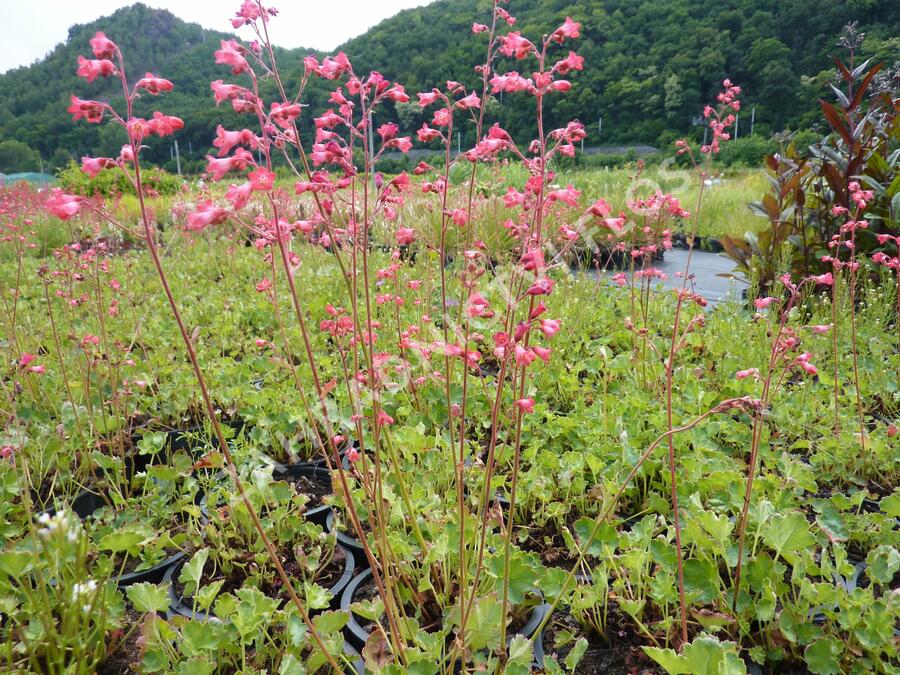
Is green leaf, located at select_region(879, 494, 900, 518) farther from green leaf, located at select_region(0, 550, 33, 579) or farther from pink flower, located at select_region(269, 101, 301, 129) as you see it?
green leaf, located at select_region(0, 550, 33, 579)

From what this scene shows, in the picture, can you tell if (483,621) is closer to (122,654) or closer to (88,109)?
(122,654)

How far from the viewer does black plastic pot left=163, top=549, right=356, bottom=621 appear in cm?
140

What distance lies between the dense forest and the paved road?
14738 mm

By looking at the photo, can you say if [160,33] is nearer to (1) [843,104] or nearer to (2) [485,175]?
(2) [485,175]

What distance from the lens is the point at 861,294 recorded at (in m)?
3.63

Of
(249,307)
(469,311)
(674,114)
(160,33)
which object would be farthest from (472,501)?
(160,33)

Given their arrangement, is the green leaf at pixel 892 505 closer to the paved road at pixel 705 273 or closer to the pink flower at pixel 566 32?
the pink flower at pixel 566 32

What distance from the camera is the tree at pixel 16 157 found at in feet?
76.5

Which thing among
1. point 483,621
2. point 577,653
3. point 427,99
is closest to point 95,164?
point 427,99

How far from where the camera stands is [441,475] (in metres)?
1.84

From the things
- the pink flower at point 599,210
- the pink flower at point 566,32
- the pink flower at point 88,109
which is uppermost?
the pink flower at point 566,32

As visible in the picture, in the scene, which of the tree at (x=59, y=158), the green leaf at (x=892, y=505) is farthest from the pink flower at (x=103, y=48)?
the tree at (x=59, y=158)

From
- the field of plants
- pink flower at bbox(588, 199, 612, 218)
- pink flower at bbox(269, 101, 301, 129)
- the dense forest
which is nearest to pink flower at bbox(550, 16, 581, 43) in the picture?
the field of plants

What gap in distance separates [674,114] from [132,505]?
3181 centimetres
